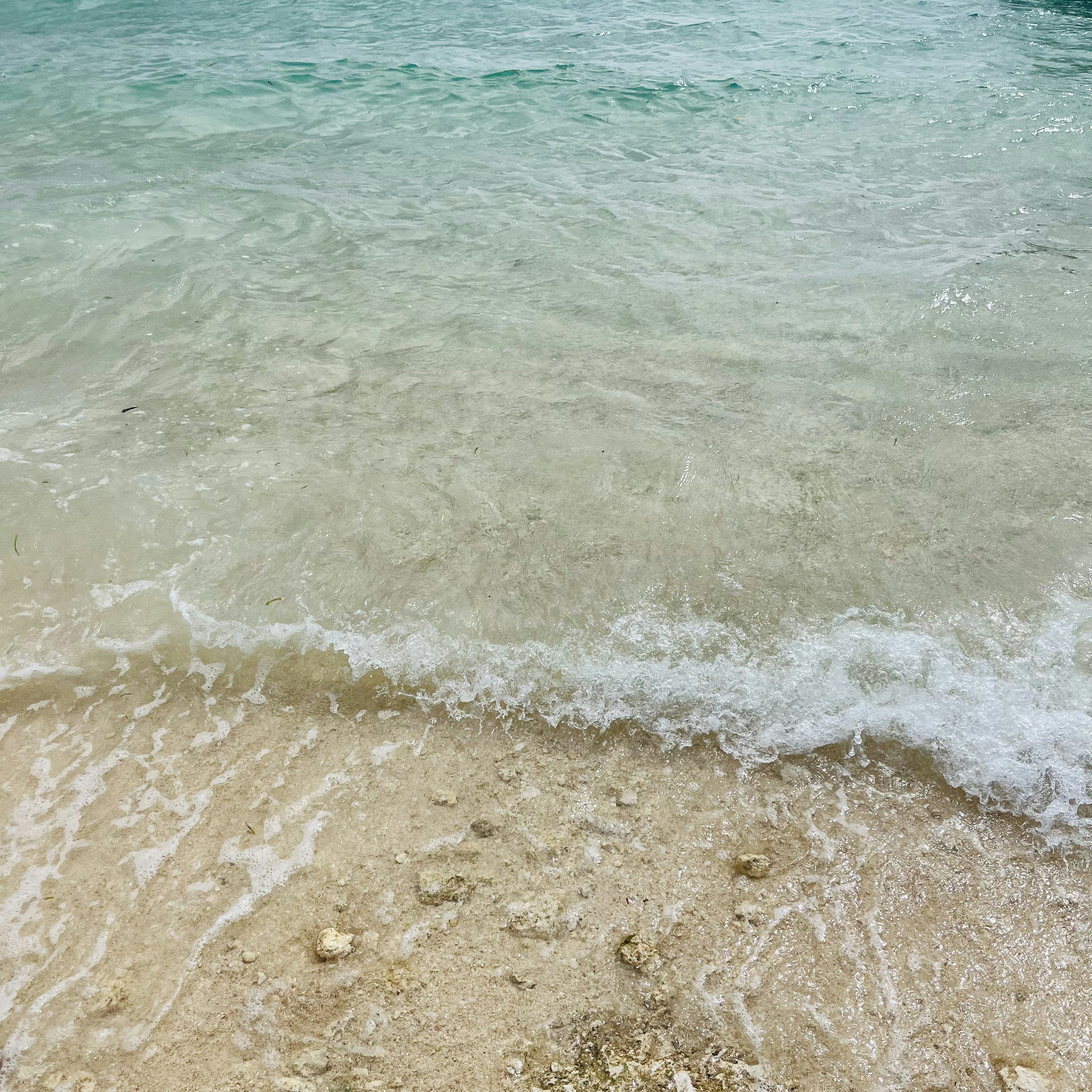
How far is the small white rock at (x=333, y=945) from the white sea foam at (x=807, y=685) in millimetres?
854

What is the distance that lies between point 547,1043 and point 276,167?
26.1 ft

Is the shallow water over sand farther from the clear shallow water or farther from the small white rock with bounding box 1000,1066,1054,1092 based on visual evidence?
the small white rock with bounding box 1000,1066,1054,1092

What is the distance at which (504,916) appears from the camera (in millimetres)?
2176

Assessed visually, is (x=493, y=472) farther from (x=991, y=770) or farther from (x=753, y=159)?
(x=753, y=159)

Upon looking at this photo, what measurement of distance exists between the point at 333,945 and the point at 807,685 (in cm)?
176

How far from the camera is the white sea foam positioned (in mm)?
2521

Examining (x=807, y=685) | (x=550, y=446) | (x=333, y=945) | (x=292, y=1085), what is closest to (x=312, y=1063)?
(x=292, y=1085)

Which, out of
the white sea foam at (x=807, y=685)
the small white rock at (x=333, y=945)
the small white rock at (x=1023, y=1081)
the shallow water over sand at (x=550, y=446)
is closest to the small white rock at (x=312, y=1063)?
the small white rock at (x=333, y=945)

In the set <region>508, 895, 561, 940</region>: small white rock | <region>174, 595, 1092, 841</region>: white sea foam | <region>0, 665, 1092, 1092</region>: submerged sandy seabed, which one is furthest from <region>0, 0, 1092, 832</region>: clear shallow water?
<region>508, 895, 561, 940</region>: small white rock

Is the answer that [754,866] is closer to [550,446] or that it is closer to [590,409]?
[550,446]

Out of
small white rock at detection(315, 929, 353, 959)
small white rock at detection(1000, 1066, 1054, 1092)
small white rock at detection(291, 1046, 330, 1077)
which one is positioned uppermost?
small white rock at detection(1000, 1066, 1054, 1092)

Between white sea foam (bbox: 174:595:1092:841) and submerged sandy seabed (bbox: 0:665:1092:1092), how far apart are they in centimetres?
11

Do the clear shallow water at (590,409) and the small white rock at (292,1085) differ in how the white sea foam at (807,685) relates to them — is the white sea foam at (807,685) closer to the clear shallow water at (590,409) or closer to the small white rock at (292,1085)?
the clear shallow water at (590,409)

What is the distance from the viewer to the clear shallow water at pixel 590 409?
2.91 meters
